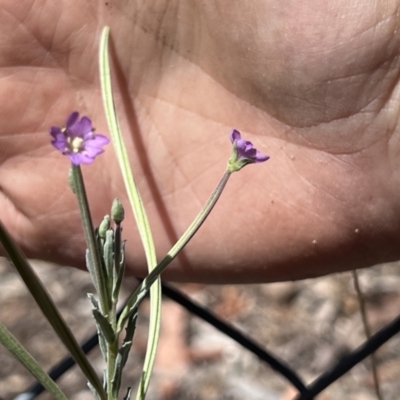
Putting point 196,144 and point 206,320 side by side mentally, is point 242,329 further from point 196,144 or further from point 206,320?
point 196,144

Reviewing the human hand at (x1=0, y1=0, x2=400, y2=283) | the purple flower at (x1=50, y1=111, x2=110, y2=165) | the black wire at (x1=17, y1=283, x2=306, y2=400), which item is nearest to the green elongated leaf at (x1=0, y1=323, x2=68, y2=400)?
the purple flower at (x1=50, y1=111, x2=110, y2=165)

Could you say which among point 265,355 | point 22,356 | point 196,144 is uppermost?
point 196,144

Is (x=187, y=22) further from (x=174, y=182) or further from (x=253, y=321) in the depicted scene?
(x=253, y=321)

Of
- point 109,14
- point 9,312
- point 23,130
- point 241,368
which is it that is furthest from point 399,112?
point 9,312

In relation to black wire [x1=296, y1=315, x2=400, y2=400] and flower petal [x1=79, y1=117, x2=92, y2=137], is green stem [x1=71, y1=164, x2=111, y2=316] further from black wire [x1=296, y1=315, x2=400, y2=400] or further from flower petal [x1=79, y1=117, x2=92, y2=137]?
black wire [x1=296, y1=315, x2=400, y2=400]

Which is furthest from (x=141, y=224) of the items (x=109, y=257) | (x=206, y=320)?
(x=206, y=320)

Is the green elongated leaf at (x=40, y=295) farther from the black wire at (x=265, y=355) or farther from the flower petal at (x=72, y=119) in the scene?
the black wire at (x=265, y=355)

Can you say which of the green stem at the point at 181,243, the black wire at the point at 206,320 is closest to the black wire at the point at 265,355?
the black wire at the point at 206,320

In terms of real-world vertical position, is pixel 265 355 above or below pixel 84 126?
above
